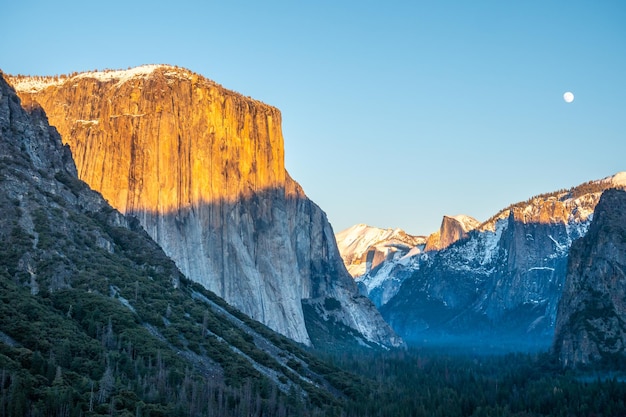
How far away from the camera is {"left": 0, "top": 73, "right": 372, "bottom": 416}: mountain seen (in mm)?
86062

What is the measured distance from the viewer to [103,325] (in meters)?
104

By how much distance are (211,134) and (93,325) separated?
10002 centimetres

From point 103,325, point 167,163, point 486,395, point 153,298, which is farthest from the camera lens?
point 167,163

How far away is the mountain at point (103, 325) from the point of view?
282 ft

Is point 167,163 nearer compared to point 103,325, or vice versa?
point 103,325

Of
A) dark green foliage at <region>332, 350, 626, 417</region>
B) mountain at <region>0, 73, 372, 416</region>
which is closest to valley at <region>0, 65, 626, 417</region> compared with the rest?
mountain at <region>0, 73, 372, 416</region>

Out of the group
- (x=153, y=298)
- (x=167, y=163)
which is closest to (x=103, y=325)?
(x=153, y=298)

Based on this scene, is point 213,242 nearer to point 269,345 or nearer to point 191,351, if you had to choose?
point 269,345

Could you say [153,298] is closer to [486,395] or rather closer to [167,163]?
A: [167,163]

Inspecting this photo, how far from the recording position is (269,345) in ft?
467

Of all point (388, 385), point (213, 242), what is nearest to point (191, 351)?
point (388, 385)

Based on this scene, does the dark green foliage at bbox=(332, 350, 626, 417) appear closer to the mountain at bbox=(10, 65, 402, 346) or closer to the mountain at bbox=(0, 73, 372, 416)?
the mountain at bbox=(0, 73, 372, 416)

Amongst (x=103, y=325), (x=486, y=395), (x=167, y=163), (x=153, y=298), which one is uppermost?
(x=167, y=163)

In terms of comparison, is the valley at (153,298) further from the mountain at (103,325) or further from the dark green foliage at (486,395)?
the dark green foliage at (486,395)
